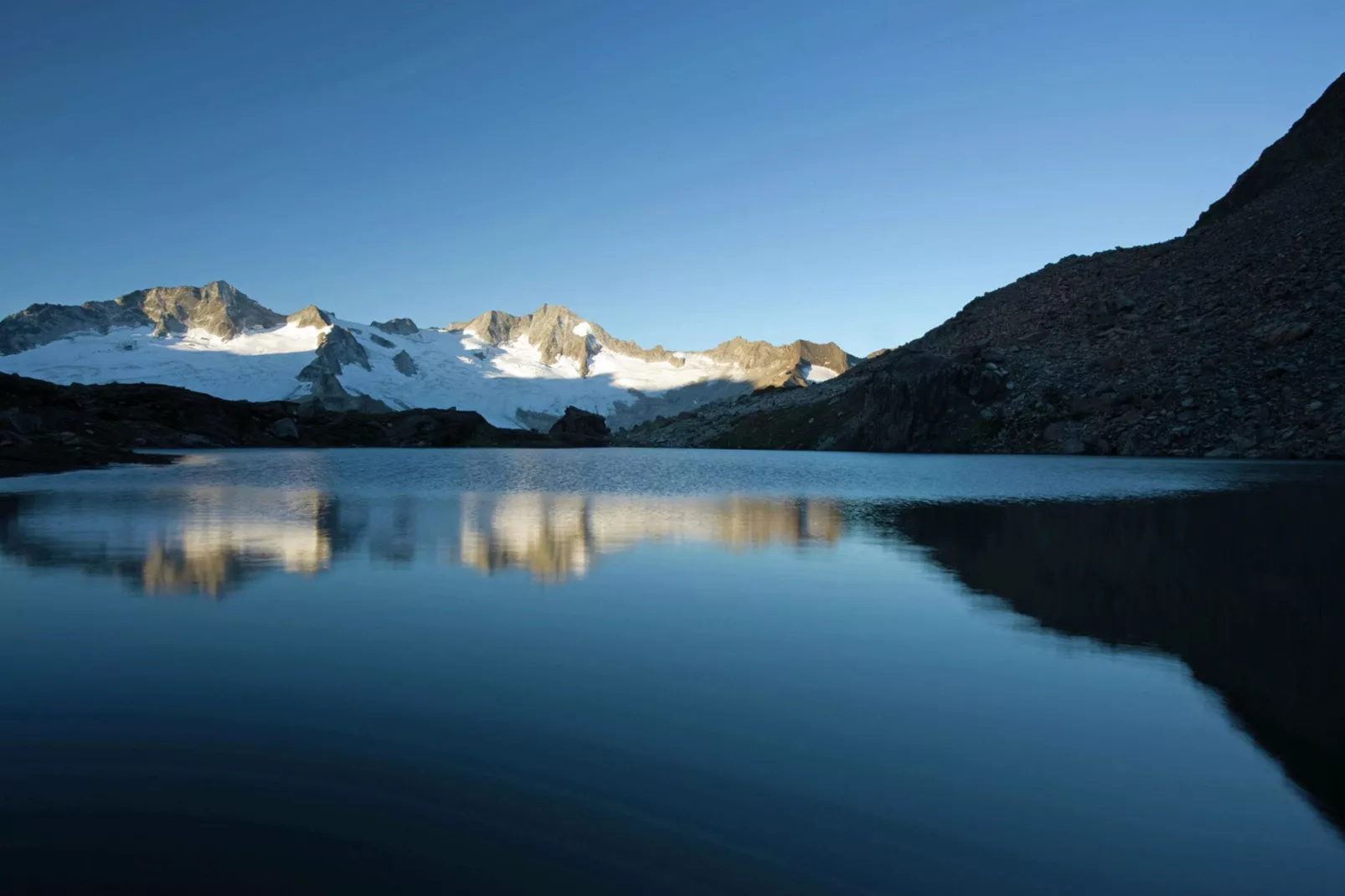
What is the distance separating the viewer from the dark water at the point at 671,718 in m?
6.66

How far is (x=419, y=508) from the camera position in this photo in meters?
35.7

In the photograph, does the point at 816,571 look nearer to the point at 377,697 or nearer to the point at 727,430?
the point at 377,697

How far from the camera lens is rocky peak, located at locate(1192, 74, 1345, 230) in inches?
4264

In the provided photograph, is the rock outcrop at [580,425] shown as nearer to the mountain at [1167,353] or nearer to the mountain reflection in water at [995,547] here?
the mountain at [1167,353]

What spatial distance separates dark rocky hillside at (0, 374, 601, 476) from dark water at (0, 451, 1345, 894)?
49169 mm

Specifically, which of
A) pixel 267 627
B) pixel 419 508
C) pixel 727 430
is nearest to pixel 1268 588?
pixel 267 627

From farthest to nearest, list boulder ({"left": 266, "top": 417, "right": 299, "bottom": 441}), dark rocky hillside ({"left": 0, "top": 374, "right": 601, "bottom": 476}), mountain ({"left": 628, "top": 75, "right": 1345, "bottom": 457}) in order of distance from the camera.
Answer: boulder ({"left": 266, "top": 417, "right": 299, "bottom": 441}), mountain ({"left": 628, "top": 75, "right": 1345, "bottom": 457}), dark rocky hillside ({"left": 0, "top": 374, "right": 601, "bottom": 476})

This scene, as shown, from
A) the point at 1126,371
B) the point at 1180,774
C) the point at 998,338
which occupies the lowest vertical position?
the point at 1180,774

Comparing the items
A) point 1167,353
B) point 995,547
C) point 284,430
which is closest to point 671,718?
point 995,547

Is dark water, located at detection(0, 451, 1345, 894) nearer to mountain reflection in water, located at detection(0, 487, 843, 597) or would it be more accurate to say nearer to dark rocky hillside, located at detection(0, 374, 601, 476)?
mountain reflection in water, located at detection(0, 487, 843, 597)

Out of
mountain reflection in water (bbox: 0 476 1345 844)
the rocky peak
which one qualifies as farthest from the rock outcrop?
mountain reflection in water (bbox: 0 476 1345 844)

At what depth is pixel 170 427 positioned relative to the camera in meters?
126

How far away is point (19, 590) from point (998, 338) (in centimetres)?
12278

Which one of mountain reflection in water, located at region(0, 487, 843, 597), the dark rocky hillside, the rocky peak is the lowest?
mountain reflection in water, located at region(0, 487, 843, 597)
